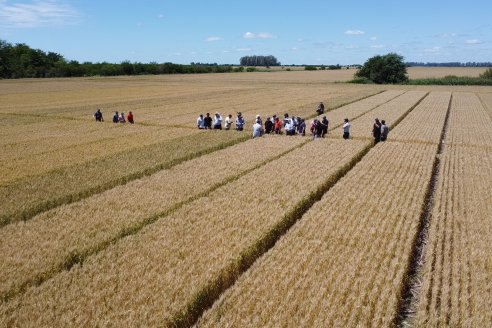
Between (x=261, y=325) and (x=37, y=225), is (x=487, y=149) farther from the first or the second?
(x=37, y=225)

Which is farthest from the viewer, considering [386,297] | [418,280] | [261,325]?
[418,280]

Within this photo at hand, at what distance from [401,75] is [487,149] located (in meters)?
87.6

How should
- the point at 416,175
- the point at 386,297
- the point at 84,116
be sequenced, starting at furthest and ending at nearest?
the point at 84,116 < the point at 416,175 < the point at 386,297

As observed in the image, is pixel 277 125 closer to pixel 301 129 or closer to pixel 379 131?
pixel 301 129

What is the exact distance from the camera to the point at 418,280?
9.38 meters

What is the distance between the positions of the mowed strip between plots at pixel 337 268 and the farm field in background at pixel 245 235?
0.04 metres

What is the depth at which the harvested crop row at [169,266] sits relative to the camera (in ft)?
24.7

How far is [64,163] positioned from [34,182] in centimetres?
352

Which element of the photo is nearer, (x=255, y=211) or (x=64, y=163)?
Result: (x=255, y=211)

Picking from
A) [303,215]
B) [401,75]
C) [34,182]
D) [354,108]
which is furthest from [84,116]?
[401,75]

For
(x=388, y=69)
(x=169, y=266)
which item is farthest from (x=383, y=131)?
(x=388, y=69)

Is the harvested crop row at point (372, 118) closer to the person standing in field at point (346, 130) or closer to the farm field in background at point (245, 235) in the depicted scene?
the person standing in field at point (346, 130)

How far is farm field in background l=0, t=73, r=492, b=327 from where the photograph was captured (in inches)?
308

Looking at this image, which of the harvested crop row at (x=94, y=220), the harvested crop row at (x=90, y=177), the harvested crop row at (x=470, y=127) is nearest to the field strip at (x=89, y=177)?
the harvested crop row at (x=90, y=177)
